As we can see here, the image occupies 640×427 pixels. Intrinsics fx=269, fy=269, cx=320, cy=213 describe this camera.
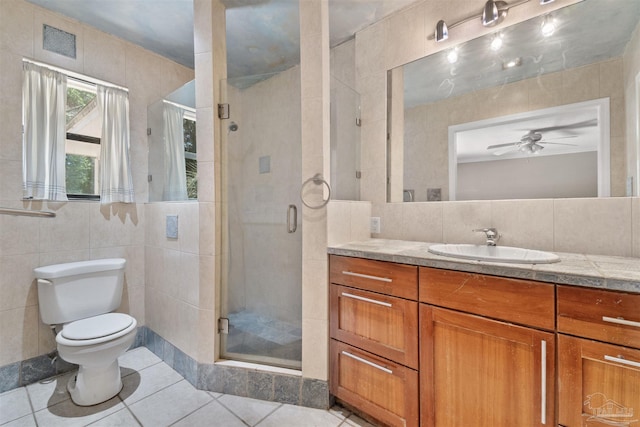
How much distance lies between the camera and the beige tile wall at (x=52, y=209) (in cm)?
172

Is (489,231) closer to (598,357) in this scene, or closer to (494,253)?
(494,253)

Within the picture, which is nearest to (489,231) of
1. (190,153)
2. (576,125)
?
(576,125)

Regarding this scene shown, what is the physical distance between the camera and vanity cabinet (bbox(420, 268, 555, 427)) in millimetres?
936

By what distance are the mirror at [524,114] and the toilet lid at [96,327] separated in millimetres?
1956

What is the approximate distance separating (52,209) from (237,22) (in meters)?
1.88

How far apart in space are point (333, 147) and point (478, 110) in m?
0.93

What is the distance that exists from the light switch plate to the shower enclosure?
45 cm

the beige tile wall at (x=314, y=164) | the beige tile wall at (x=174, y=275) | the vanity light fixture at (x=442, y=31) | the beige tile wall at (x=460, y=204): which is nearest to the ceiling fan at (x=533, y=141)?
the beige tile wall at (x=460, y=204)

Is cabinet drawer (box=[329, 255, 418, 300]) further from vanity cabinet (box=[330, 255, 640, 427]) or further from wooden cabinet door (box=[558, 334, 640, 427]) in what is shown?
wooden cabinet door (box=[558, 334, 640, 427])

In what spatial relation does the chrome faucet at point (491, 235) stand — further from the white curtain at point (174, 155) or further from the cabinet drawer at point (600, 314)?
the white curtain at point (174, 155)

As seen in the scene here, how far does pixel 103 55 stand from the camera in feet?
6.95

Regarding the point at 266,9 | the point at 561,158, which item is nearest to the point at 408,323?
the point at 561,158

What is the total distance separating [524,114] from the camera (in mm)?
1488

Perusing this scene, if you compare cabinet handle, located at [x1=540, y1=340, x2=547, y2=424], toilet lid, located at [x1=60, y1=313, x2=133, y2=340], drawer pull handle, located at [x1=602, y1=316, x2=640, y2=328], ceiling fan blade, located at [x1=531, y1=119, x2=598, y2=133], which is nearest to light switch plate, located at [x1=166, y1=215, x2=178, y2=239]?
toilet lid, located at [x1=60, y1=313, x2=133, y2=340]
